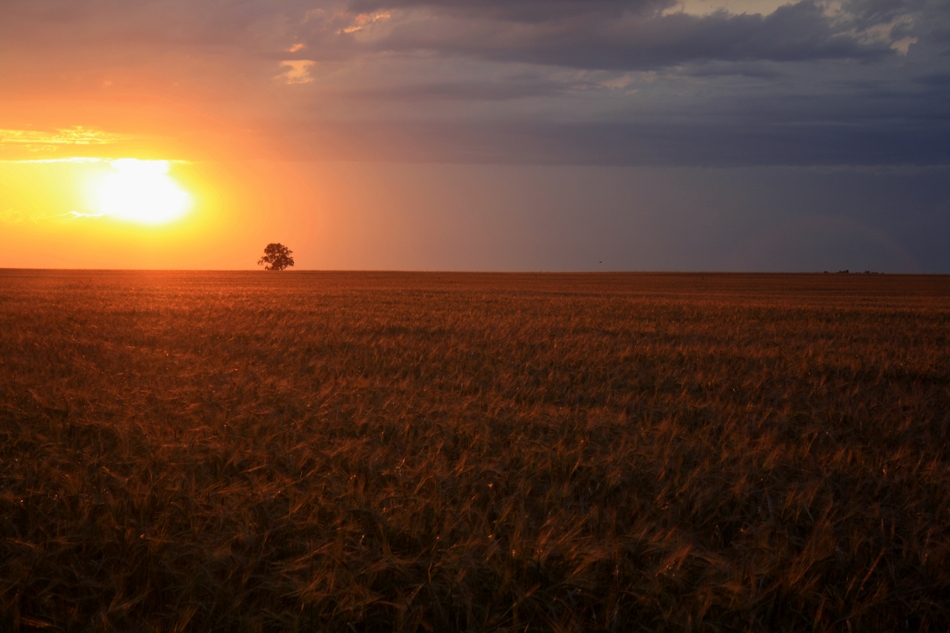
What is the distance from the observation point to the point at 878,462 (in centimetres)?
479

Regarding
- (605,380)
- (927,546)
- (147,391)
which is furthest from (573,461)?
(147,391)

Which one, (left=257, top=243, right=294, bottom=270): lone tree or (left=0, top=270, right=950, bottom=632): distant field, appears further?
(left=257, top=243, right=294, bottom=270): lone tree

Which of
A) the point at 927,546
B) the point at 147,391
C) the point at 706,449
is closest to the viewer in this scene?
the point at 927,546

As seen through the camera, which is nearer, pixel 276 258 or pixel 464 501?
pixel 464 501

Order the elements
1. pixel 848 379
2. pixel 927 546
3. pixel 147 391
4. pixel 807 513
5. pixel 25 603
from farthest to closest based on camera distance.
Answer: pixel 848 379
pixel 147 391
pixel 807 513
pixel 927 546
pixel 25 603

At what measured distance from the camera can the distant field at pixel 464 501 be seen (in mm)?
2791

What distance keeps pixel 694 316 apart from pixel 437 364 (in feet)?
42.0

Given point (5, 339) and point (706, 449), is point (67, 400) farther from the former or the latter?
point (5, 339)

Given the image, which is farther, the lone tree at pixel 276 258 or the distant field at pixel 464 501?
the lone tree at pixel 276 258

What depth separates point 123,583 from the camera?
290 centimetres

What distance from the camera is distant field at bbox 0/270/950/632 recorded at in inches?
110

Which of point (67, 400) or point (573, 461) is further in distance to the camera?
point (67, 400)

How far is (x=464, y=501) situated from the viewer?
12.4 ft

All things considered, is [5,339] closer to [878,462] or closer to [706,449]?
[706,449]
